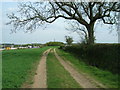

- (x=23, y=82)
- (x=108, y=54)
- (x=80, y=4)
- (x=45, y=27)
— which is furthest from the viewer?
(x=45, y=27)

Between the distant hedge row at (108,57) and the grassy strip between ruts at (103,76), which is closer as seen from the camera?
the grassy strip between ruts at (103,76)

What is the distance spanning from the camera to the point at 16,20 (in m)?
30.7

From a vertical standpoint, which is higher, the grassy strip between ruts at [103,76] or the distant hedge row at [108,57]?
the distant hedge row at [108,57]

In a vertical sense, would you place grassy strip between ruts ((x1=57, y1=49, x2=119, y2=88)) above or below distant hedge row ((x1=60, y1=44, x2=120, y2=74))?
below

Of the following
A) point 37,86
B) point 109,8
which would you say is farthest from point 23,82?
point 109,8

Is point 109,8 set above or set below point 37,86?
above

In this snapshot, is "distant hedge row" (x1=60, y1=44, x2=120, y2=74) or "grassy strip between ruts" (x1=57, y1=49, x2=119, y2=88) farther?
"distant hedge row" (x1=60, y1=44, x2=120, y2=74)

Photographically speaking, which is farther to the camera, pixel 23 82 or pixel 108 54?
pixel 108 54

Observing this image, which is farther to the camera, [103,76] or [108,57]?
[108,57]

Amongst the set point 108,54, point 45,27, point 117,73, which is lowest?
point 117,73

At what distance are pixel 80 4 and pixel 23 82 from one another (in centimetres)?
2176

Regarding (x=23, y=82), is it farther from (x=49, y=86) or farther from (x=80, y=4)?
(x=80, y=4)

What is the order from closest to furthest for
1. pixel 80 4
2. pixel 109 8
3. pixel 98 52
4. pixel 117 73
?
pixel 117 73 → pixel 98 52 → pixel 109 8 → pixel 80 4

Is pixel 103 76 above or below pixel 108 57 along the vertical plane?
below
